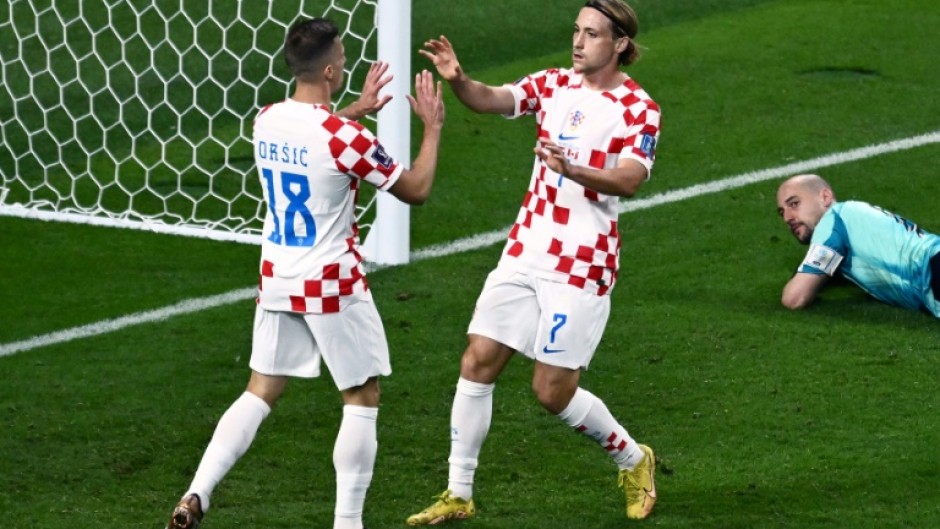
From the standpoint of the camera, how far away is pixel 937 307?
7199mm

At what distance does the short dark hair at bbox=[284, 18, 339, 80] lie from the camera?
4922mm

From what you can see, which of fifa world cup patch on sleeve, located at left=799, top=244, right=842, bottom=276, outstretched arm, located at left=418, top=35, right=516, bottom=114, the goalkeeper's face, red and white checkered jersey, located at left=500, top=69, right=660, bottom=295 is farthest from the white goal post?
red and white checkered jersey, located at left=500, top=69, right=660, bottom=295

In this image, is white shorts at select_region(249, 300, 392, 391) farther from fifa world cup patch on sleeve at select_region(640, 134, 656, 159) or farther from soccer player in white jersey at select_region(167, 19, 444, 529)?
fifa world cup patch on sleeve at select_region(640, 134, 656, 159)

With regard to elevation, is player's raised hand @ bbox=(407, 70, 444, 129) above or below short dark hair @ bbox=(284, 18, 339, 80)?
below

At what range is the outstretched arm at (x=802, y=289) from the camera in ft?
24.1

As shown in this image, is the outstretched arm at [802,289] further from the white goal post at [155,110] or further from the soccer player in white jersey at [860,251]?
the white goal post at [155,110]

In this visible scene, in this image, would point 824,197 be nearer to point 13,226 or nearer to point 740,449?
point 740,449

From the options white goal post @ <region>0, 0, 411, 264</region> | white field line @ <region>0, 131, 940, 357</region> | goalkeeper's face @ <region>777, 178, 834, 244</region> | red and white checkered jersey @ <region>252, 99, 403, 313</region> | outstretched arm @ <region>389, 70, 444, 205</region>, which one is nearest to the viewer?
red and white checkered jersey @ <region>252, 99, 403, 313</region>

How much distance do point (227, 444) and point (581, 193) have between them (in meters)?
1.32

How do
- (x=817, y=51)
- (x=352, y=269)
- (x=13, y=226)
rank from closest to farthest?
(x=352, y=269) < (x=13, y=226) < (x=817, y=51)

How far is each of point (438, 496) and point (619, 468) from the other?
0.61m

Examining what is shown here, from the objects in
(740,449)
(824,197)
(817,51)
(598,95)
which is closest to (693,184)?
(824,197)

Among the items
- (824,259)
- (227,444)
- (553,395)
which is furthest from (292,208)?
(824,259)

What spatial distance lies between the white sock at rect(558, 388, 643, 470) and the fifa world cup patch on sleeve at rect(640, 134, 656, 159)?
0.80m
